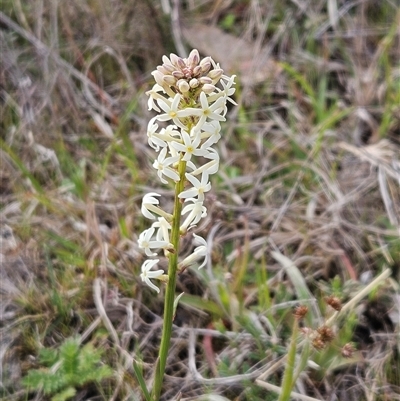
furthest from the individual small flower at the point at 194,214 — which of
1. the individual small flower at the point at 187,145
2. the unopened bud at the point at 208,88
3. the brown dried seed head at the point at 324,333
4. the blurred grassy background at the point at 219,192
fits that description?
the blurred grassy background at the point at 219,192

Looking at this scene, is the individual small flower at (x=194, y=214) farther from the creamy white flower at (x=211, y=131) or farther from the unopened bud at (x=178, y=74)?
the unopened bud at (x=178, y=74)

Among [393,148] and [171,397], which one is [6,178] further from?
[393,148]

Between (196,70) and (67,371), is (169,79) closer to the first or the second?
(196,70)

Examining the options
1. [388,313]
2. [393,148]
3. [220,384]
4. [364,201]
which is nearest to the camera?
[220,384]

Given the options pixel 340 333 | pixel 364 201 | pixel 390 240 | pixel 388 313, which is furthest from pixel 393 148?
pixel 340 333

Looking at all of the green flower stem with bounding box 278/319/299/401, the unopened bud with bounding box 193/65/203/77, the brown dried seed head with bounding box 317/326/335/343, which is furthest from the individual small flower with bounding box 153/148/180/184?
the brown dried seed head with bounding box 317/326/335/343

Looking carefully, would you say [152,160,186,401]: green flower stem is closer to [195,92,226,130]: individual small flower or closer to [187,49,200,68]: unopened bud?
[195,92,226,130]: individual small flower

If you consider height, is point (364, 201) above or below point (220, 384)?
above

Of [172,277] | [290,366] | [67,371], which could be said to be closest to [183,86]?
[172,277]
